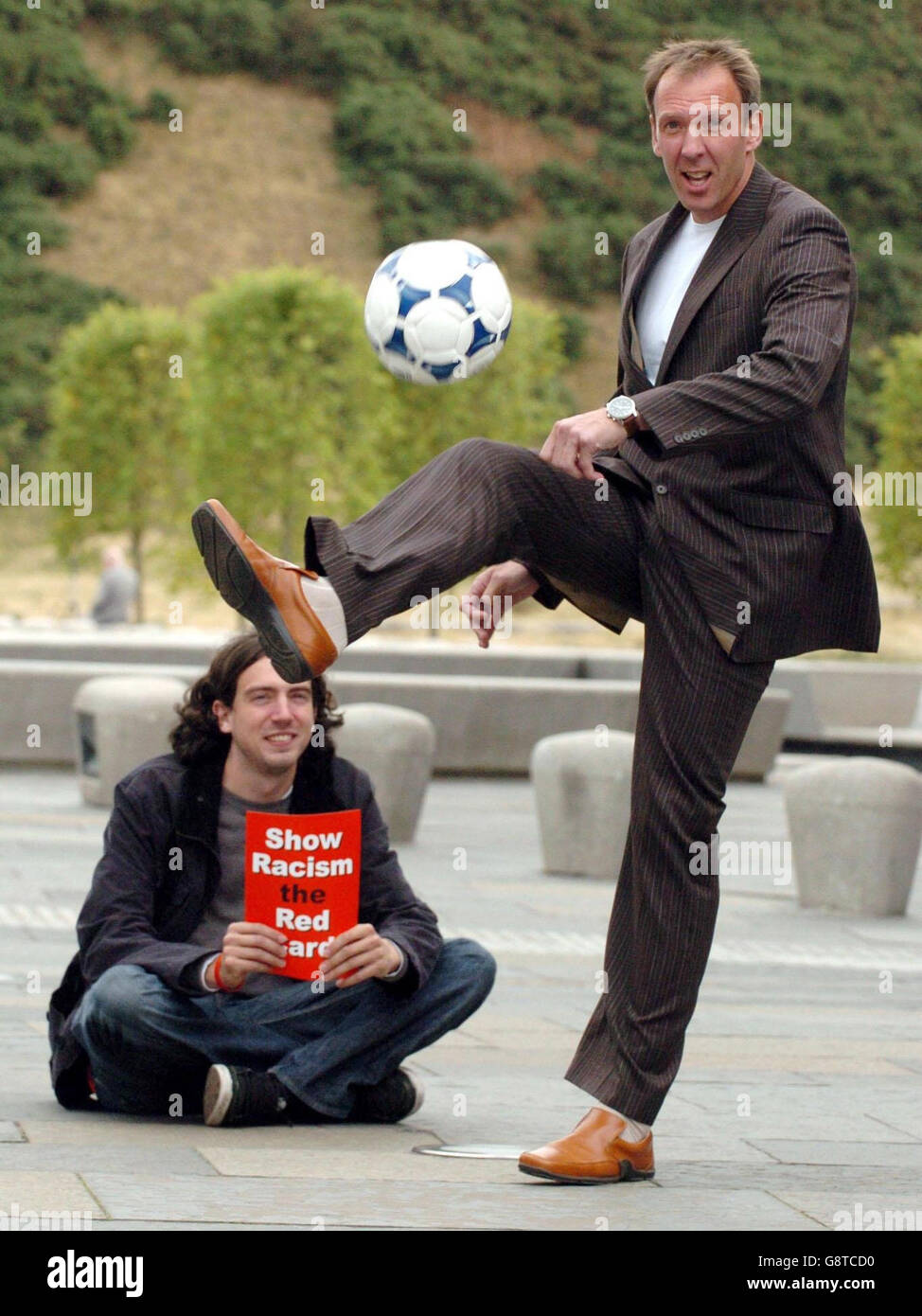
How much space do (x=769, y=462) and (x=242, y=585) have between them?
44.2 inches

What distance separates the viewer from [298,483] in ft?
136

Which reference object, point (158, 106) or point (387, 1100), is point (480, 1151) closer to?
point (387, 1100)

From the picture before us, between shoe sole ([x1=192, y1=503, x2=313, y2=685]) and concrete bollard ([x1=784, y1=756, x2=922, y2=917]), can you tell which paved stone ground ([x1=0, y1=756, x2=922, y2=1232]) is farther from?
shoe sole ([x1=192, y1=503, x2=313, y2=685])

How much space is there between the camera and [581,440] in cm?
399

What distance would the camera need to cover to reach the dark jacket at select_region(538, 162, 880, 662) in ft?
13.9

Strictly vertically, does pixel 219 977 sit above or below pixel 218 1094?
above

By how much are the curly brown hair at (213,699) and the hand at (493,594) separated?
0.90m

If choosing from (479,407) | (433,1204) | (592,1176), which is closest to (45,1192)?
(433,1204)

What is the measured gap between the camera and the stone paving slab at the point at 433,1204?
12.8ft

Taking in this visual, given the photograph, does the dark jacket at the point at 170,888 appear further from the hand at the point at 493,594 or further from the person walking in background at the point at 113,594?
the person walking in background at the point at 113,594

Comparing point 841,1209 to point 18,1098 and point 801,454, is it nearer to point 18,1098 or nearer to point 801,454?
point 801,454

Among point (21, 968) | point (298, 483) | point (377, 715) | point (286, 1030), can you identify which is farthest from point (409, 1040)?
point (298, 483)

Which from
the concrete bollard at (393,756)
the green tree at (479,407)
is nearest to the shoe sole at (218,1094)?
the concrete bollard at (393,756)
